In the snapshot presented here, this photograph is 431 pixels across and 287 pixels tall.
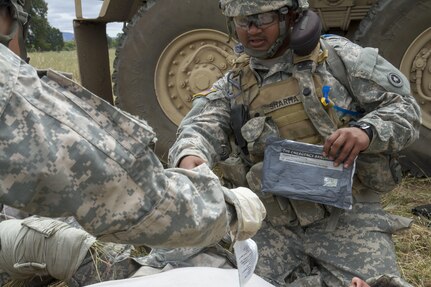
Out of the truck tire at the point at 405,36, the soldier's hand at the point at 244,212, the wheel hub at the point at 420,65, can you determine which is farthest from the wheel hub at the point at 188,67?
the soldier's hand at the point at 244,212

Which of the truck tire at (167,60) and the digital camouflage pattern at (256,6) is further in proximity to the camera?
the truck tire at (167,60)

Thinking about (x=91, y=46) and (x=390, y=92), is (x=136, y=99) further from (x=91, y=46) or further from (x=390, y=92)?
(x=390, y=92)

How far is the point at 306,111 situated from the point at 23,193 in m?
1.76

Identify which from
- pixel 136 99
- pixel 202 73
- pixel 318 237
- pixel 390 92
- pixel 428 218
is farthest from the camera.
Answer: pixel 136 99

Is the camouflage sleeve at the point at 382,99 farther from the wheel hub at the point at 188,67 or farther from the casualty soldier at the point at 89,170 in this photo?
the wheel hub at the point at 188,67

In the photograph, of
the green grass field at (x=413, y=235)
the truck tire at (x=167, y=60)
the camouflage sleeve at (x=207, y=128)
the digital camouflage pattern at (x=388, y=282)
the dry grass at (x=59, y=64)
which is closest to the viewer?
the digital camouflage pattern at (x=388, y=282)

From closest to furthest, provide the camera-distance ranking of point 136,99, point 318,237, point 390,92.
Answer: point 390,92 < point 318,237 < point 136,99

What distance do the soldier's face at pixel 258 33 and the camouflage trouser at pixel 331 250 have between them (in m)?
0.82

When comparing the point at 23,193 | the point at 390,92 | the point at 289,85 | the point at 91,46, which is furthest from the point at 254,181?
the point at 91,46

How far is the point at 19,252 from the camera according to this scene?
2.77 meters

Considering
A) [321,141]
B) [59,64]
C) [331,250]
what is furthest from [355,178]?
[59,64]

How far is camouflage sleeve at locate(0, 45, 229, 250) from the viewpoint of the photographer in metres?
1.21

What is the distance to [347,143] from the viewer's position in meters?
2.56

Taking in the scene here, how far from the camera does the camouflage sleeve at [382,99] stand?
2637 mm
